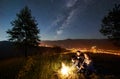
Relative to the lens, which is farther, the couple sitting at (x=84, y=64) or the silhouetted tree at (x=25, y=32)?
the silhouetted tree at (x=25, y=32)

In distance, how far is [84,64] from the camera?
1261cm

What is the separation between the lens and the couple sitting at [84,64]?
40.3 feet

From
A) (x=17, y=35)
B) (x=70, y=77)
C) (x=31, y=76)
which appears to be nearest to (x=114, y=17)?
(x=17, y=35)

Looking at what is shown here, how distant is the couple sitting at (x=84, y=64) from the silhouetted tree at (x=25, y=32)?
2757 cm

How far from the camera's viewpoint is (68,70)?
11094mm

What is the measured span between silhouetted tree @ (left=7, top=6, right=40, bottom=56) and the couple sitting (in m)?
27.6

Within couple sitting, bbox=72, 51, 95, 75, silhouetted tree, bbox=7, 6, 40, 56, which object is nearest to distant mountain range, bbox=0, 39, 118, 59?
silhouetted tree, bbox=7, 6, 40, 56

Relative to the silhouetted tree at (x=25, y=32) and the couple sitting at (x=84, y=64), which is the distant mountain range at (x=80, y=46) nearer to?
the silhouetted tree at (x=25, y=32)

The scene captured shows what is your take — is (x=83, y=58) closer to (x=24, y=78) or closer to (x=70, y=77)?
(x=70, y=77)

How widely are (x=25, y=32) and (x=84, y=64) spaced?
94.1 ft

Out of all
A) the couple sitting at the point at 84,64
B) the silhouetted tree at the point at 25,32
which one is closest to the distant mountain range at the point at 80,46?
the silhouetted tree at the point at 25,32

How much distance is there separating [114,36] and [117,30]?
3.70 ft

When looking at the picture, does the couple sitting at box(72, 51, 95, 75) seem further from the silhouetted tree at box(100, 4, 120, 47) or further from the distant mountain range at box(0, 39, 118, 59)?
the distant mountain range at box(0, 39, 118, 59)

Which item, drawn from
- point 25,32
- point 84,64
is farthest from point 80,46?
point 84,64
